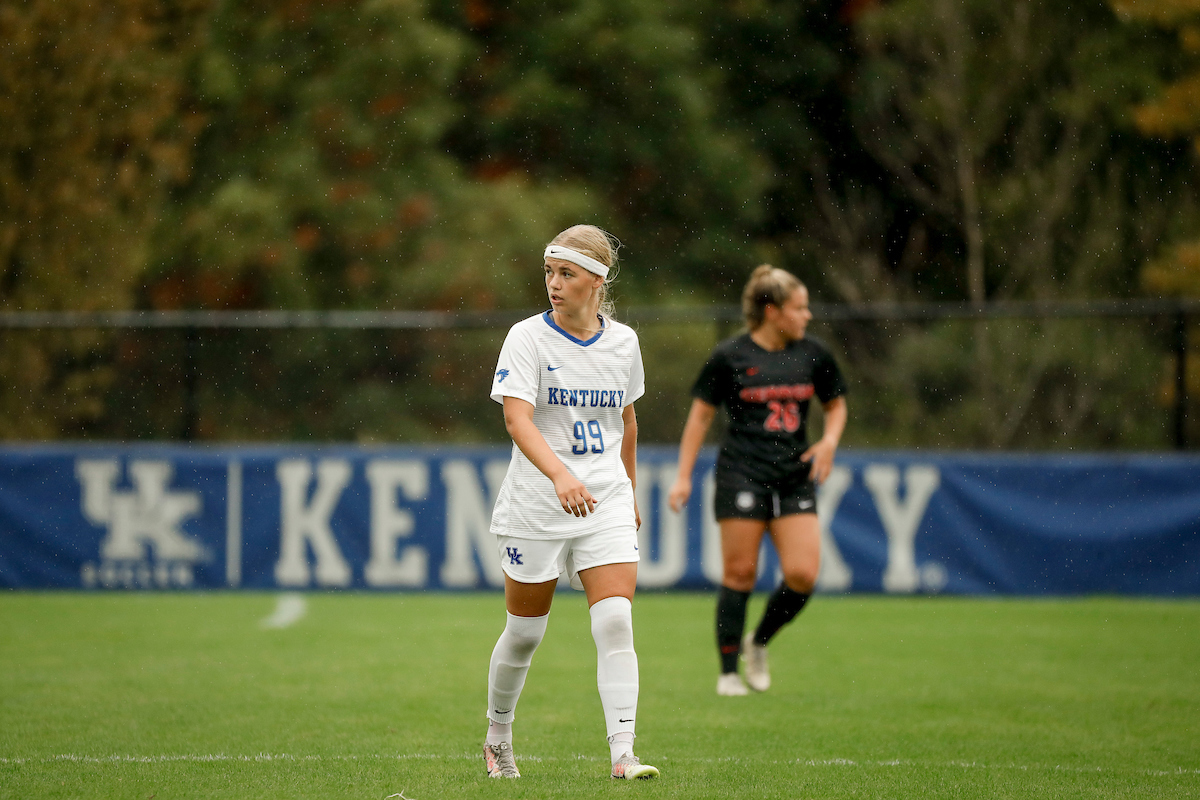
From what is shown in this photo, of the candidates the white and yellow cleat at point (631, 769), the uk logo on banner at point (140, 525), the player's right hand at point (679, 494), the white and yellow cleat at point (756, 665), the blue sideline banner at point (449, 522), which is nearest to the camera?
the white and yellow cleat at point (631, 769)

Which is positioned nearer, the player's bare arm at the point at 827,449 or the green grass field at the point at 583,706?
the green grass field at the point at 583,706

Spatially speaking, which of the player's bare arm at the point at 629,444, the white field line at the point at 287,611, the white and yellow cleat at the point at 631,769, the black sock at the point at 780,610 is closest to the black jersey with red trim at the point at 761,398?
the black sock at the point at 780,610

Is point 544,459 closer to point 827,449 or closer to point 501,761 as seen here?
point 501,761

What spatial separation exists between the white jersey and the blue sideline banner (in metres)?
6.56

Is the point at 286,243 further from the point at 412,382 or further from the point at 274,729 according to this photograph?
the point at 274,729

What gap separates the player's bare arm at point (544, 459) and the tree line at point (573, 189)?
7.94 meters

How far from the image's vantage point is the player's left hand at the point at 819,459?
698cm

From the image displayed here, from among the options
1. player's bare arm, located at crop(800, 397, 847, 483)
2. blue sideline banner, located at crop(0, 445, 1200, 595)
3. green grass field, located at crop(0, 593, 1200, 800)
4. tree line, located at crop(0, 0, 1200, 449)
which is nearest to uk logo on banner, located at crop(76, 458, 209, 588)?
blue sideline banner, located at crop(0, 445, 1200, 595)

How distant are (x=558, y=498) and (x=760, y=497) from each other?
2564 millimetres

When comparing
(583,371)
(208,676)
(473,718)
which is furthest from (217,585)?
(583,371)

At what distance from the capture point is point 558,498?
4.62m

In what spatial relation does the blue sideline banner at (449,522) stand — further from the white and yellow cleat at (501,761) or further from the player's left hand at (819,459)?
the white and yellow cleat at (501,761)

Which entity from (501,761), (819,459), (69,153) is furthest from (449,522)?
(69,153)

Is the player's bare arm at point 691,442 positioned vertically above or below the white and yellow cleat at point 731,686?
above
